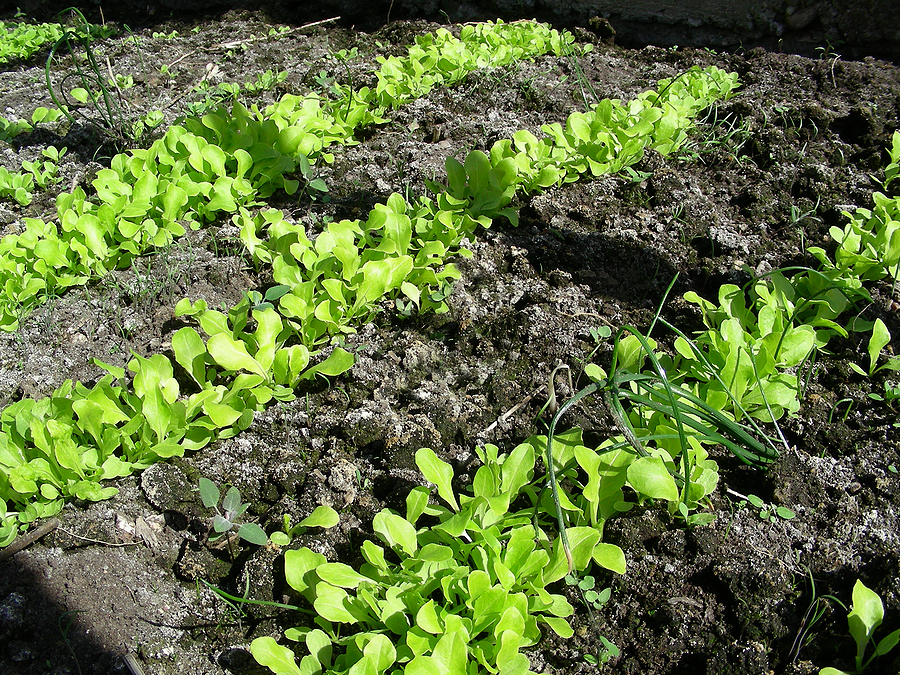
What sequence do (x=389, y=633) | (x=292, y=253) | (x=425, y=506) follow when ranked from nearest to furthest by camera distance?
(x=389, y=633) → (x=425, y=506) → (x=292, y=253)

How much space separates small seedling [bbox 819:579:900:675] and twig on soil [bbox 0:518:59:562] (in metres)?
1.68

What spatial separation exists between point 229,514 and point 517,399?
32.6 inches

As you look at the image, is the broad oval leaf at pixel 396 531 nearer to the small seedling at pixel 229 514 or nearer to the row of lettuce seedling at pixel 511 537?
the row of lettuce seedling at pixel 511 537

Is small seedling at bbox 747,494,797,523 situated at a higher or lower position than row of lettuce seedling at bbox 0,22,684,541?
lower

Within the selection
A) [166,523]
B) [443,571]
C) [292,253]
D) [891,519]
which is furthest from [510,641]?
[292,253]

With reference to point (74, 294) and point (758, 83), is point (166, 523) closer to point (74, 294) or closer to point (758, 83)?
point (74, 294)

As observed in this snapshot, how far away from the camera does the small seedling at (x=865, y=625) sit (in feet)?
4.08

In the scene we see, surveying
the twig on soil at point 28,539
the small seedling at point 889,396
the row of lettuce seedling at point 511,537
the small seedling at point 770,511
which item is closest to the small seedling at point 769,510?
the small seedling at point 770,511

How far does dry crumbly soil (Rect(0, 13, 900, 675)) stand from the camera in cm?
137

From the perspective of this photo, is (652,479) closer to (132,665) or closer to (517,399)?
(517,399)

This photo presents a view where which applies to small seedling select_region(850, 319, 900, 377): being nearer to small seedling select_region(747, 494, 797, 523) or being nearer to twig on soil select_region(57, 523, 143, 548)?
small seedling select_region(747, 494, 797, 523)

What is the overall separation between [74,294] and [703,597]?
7.05 feet

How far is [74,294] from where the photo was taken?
7.24 ft

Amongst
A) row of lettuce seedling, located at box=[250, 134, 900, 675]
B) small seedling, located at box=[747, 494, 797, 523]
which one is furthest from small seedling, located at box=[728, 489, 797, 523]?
row of lettuce seedling, located at box=[250, 134, 900, 675]
